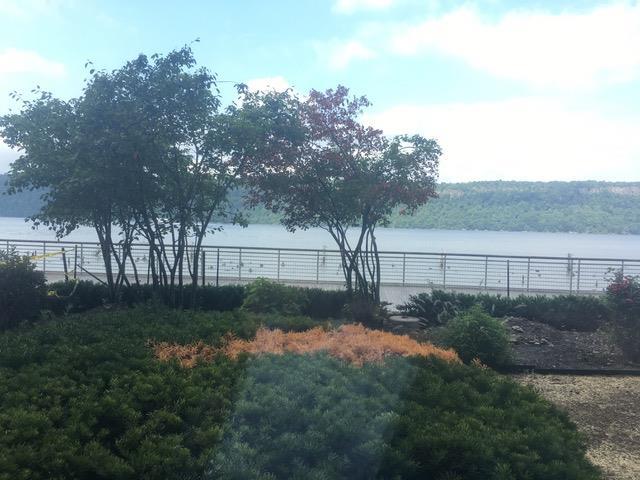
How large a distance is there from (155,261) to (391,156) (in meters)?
4.07

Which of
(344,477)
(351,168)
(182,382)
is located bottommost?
(344,477)

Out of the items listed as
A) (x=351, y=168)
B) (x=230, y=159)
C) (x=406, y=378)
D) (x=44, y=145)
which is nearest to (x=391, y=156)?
(x=351, y=168)

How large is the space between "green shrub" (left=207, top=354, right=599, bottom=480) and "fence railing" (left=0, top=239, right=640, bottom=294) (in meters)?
11.3

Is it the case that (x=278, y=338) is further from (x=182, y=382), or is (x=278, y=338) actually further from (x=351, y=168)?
(x=351, y=168)

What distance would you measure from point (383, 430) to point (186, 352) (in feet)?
6.32

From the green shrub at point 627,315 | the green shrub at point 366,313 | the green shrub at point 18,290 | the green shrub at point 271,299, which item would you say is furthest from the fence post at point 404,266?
the green shrub at point 18,290

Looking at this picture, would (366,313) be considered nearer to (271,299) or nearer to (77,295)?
(271,299)

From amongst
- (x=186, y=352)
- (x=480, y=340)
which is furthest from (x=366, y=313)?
(x=186, y=352)

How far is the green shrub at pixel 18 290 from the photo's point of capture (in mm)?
8305

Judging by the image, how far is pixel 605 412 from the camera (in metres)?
5.97

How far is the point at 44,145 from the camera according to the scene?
918 cm

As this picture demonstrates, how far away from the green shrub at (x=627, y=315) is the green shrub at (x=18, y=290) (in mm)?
7561

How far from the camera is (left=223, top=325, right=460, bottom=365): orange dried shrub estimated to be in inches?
205

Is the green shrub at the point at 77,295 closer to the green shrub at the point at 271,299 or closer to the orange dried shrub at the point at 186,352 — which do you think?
the green shrub at the point at 271,299
